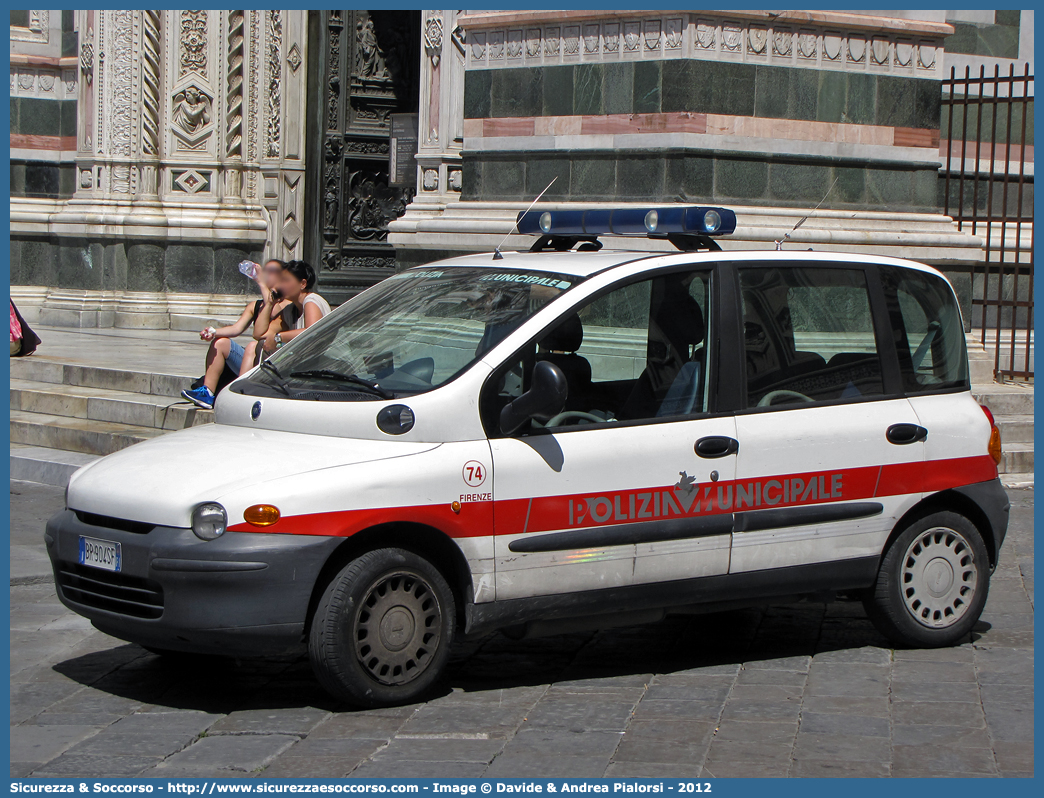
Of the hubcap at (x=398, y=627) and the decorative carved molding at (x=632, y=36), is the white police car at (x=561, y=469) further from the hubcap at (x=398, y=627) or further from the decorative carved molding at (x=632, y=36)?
the decorative carved molding at (x=632, y=36)

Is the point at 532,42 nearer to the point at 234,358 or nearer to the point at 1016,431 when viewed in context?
the point at 234,358

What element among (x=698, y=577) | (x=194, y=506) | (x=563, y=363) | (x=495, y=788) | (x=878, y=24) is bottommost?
(x=495, y=788)

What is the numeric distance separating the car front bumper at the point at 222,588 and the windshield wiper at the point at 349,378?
67 centimetres

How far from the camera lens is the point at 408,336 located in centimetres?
592

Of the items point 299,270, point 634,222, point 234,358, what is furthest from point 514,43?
point 634,222

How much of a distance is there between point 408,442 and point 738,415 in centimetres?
140

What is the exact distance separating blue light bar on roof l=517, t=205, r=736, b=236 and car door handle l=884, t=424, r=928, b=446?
3.65 feet

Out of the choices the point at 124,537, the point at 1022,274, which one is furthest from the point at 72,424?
the point at 1022,274

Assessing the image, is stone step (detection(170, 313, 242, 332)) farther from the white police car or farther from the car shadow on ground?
the car shadow on ground

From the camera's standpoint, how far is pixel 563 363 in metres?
5.81

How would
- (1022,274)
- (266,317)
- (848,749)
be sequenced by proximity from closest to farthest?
(848,749) → (266,317) → (1022,274)

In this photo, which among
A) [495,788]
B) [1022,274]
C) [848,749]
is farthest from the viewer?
[1022,274]

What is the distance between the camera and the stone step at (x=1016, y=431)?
439 inches

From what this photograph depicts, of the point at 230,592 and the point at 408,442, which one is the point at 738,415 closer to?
the point at 408,442
